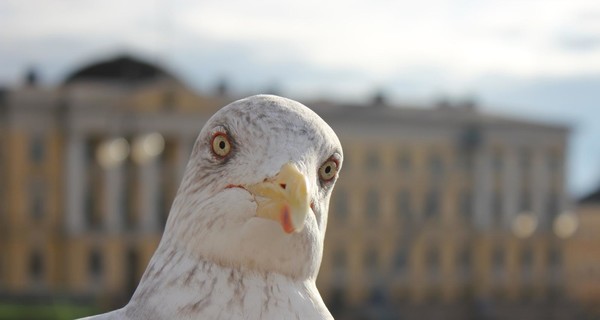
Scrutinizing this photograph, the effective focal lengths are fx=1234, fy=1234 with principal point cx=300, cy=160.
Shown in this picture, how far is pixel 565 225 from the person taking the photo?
5312 centimetres

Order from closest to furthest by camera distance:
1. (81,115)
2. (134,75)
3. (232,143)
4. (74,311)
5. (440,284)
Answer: (232,143)
(74,311)
(81,115)
(134,75)
(440,284)

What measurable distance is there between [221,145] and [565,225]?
5248 centimetres

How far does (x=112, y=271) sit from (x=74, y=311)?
1998 cm

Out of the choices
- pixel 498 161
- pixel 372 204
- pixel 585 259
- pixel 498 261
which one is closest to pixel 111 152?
pixel 372 204

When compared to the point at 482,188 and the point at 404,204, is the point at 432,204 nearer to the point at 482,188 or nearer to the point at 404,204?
the point at 404,204

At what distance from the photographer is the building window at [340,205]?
49.3 m

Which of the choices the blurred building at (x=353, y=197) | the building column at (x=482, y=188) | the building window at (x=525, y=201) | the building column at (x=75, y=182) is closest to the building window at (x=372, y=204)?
the blurred building at (x=353, y=197)

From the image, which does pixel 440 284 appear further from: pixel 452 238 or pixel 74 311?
pixel 74 311

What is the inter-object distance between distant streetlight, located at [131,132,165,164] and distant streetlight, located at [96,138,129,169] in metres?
0.52

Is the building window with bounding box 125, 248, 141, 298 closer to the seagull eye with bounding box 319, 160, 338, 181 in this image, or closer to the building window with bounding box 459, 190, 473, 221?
the building window with bounding box 459, 190, 473, 221

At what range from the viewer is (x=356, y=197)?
49406 millimetres

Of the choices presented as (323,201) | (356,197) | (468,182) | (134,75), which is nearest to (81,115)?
(134,75)

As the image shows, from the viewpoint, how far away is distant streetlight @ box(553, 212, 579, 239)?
173 feet

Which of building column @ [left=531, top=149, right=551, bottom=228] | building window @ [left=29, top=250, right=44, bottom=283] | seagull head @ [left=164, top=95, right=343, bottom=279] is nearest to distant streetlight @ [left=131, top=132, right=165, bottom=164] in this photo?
building window @ [left=29, top=250, right=44, bottom=283]
